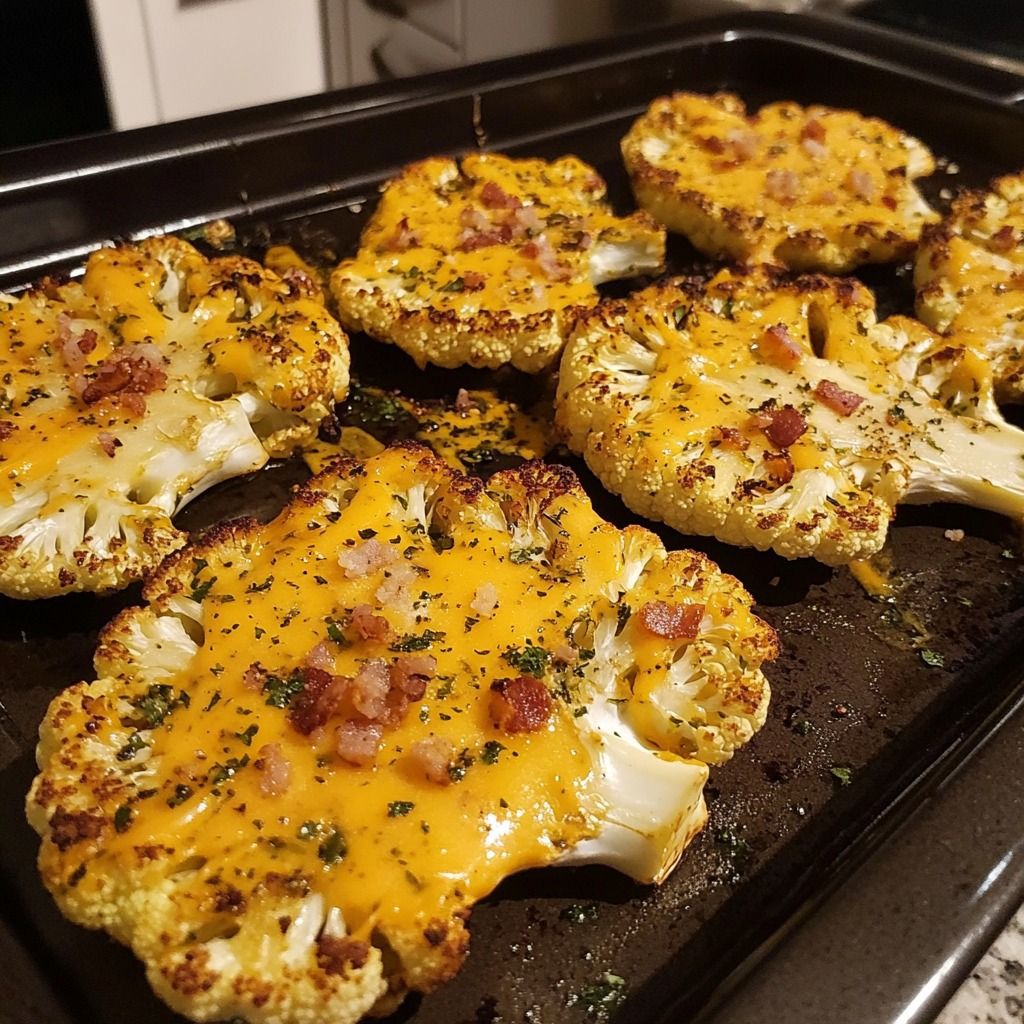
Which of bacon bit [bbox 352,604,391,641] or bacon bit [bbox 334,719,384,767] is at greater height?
bacon bit [bbox 352,604,391,641]

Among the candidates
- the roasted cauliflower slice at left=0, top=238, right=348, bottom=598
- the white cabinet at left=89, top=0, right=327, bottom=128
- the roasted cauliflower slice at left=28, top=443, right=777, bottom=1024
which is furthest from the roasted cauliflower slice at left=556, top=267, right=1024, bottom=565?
the white cabinet at left=89, top=0, right=327, bottom=128

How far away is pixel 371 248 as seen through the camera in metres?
2.73

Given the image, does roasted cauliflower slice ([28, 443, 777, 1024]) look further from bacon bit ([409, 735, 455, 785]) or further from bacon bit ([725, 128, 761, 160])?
bacon bit ([725, 128, 761, 160])

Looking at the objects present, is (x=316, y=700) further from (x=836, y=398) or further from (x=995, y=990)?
(x=836, y=398)

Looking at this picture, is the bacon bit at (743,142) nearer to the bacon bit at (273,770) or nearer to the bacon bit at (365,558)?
the bacon bit at (365,558)

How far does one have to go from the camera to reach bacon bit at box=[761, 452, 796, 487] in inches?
85.0

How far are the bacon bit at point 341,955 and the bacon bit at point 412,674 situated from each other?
39cm

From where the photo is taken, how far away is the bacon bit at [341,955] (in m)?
1.35

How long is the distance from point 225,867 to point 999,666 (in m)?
1.60

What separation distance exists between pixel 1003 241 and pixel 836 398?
1.07m

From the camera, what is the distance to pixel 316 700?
1583 mm

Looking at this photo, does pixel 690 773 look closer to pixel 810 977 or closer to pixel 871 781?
pixel 810 977

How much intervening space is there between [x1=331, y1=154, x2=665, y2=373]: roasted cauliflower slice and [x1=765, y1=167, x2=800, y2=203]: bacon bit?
51 centimetres

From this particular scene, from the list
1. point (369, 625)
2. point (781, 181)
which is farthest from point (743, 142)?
point (369, 625)
